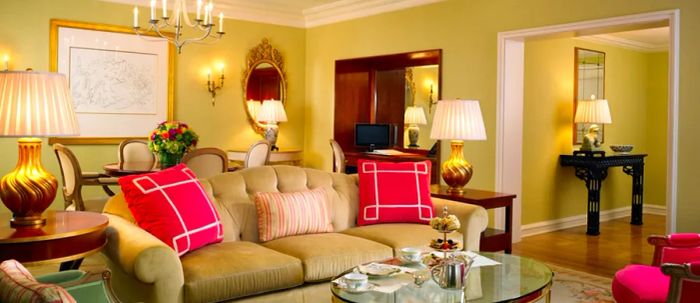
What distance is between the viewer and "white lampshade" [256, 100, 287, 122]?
25.2 ft

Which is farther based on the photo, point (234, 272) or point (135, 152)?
point (135, 152)

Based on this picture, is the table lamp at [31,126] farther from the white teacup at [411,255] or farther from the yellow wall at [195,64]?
the yellow wall at [195,64]

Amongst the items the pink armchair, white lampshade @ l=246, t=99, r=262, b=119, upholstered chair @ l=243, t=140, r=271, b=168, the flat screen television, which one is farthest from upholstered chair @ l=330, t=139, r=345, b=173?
the pink armchair

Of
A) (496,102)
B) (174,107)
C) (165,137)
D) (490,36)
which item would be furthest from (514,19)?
(174,107)

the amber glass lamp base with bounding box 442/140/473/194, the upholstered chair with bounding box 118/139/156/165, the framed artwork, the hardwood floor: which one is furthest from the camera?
the framed artwork

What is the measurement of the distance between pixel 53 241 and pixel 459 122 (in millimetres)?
2924

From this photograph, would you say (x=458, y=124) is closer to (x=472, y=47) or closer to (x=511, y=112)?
(x=511, y=112)

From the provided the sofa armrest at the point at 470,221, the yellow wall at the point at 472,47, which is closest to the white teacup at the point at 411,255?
the sofa armrest at the point at 470,221

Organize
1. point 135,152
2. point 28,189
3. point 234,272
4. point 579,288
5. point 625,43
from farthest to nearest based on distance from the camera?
point 625,43
point 135,152
point 579,288
point 234,272
point 28,189

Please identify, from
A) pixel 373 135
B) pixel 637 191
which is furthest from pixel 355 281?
pixel 637 191

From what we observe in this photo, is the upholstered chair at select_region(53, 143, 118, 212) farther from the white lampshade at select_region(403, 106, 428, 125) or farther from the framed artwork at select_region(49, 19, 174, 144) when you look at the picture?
the white lampshade at select_region(403, 106, 428, 125)

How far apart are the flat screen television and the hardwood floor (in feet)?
7.32

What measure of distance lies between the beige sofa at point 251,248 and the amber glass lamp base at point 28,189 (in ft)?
1.22

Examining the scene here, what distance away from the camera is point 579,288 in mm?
4543
